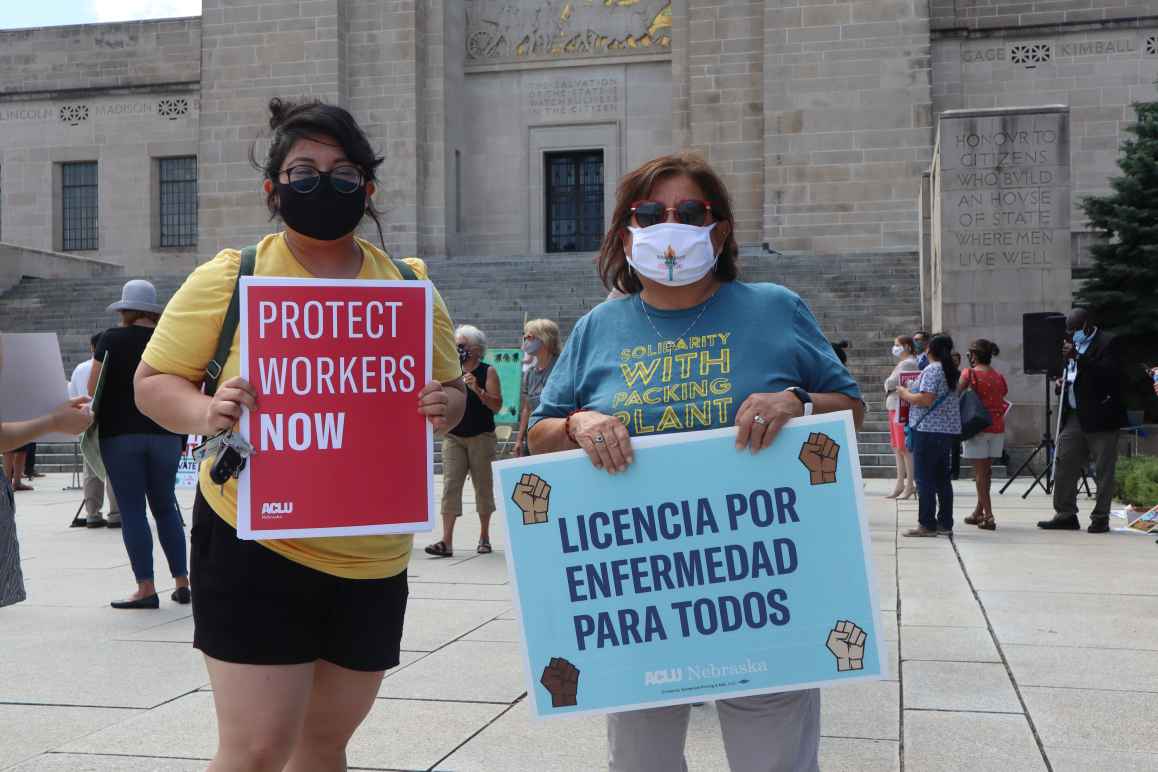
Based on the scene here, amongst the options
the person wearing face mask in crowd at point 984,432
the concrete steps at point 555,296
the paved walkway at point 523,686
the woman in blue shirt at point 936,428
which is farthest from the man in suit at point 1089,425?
the concrete steps at point 555,296

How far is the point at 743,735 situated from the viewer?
9.43 feet

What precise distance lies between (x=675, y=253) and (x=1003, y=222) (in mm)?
17553

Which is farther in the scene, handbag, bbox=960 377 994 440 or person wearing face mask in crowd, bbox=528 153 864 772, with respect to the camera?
handbag, bbox=960 377 994 440

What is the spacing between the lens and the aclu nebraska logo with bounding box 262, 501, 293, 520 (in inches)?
110

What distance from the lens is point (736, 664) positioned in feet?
9.34

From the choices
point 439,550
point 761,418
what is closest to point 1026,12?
point 439,550

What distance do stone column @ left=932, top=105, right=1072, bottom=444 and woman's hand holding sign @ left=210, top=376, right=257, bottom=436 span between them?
1722 centimetres

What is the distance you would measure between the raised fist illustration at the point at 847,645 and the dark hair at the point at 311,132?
154 centimetres

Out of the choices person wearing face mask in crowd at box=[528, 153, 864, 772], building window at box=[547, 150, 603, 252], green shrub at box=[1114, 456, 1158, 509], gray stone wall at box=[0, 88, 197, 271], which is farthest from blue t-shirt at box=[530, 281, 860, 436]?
gray stone wall at box=[0, 88, 197, 271]

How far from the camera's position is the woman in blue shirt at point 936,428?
34.9ft

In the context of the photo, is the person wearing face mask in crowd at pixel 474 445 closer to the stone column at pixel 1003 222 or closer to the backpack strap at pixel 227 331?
the backpack strap at pixel 227 331

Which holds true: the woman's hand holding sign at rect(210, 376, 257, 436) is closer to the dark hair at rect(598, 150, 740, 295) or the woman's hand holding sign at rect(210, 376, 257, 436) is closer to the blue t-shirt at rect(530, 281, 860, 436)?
the blue t-shirt at rect(530, 281, 860, 436)

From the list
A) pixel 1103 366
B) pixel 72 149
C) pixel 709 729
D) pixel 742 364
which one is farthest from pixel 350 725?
pixel 72 149

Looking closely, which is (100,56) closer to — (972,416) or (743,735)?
(972,416)
